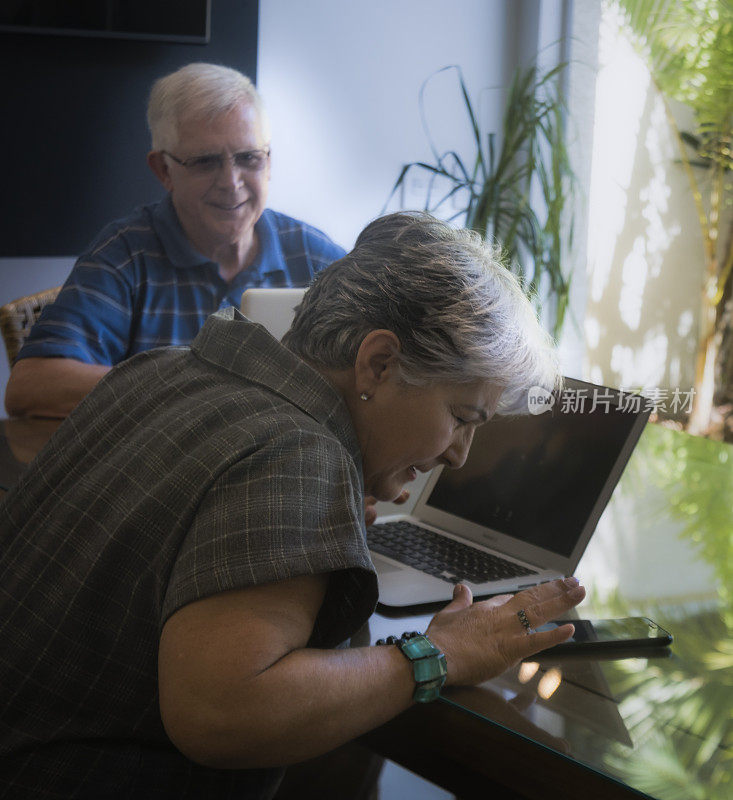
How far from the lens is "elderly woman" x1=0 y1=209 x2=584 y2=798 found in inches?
32.3

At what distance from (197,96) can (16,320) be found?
73cm

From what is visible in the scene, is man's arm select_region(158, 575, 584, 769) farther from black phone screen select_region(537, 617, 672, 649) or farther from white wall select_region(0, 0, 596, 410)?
white wall select_region(0, 0, 596, 410)

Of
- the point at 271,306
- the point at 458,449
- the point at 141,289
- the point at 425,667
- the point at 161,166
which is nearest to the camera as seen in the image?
the point at 425,667

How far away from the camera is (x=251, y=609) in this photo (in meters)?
0.82

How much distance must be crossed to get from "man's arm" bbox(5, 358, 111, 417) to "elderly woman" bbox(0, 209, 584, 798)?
821 mm

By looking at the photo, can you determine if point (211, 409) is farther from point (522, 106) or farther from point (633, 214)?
point (633, 214)

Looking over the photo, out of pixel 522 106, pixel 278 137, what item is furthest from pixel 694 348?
pixel 278 137

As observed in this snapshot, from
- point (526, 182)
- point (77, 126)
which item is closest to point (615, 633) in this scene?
point (77, 126)

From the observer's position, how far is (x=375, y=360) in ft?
3.38

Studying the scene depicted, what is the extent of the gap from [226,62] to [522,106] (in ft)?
3.69

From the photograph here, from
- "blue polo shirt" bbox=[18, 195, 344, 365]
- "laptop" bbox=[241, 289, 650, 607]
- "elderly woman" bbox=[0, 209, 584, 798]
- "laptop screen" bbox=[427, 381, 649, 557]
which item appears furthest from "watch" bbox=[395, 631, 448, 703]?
"blue polo shirt" bbox=[18, 195, 344, 365]

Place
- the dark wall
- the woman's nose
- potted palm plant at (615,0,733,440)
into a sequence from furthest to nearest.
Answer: potted palm plant at (615,0,733,440), the dark wall, the woman's nose

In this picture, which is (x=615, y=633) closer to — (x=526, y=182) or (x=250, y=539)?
(x=250, y=539)

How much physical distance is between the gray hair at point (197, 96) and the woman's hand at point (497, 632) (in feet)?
5.24
